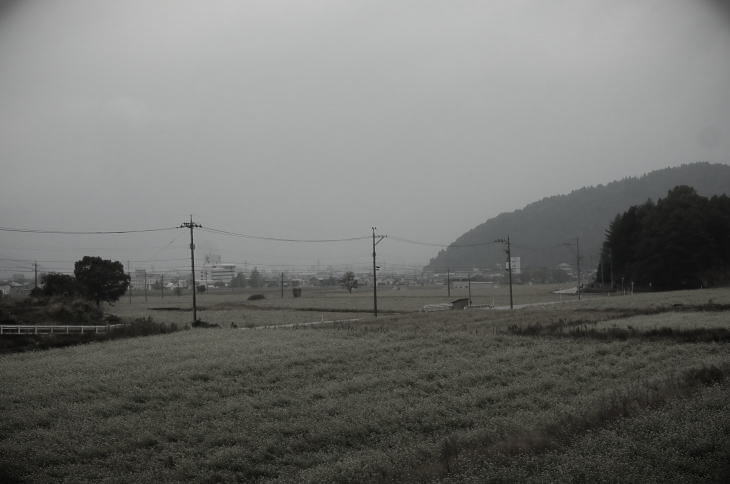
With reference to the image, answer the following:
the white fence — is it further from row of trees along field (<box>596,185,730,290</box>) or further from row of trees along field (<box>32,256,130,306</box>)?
row of trees along field (<box>596,185,730,290</box>)

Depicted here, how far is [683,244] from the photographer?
9825 centimetres

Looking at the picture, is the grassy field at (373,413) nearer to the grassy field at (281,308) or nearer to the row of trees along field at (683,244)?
the grassy field at (281,308)

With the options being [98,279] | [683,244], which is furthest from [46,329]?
[683,244]

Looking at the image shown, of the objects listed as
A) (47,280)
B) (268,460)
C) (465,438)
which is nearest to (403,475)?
(465,438)

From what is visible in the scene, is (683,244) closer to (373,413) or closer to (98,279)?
(98,279)

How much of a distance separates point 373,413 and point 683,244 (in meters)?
99.2

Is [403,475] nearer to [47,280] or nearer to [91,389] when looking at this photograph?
[91,389]

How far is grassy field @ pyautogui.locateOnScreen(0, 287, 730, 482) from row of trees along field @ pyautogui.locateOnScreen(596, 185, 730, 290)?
252ft

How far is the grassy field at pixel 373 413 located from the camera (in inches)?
435

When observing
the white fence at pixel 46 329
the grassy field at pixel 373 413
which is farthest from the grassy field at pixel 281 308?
the grassy field at pixel 373 413

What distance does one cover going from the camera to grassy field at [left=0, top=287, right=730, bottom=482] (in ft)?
36.2

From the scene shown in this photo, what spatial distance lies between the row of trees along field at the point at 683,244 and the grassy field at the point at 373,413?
252 feet

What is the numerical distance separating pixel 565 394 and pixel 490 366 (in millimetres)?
5966

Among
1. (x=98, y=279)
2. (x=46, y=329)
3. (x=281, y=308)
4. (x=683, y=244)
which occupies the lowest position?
(x=281, y=308)
